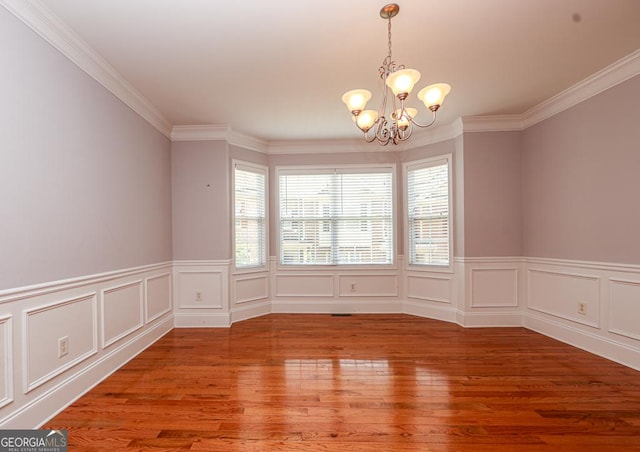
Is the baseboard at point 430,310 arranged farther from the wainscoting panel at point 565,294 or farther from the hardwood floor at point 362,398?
the wainscoting panel at point 565,294

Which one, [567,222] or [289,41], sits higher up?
[289,41]

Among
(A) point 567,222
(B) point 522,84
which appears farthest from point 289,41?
(A) point 567,222

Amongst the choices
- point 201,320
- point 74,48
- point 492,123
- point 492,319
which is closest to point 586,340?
point 492,319

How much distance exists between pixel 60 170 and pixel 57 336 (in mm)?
1160

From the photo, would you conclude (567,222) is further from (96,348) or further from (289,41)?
(96,348)

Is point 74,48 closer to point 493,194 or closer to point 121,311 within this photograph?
point 121,311

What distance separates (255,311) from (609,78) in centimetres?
485

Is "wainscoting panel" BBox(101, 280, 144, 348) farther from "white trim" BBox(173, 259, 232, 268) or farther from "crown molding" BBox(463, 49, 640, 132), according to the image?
"crown molding" BBox(463, 49, 640, 132)

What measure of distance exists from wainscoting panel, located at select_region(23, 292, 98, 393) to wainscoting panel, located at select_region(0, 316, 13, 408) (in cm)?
10

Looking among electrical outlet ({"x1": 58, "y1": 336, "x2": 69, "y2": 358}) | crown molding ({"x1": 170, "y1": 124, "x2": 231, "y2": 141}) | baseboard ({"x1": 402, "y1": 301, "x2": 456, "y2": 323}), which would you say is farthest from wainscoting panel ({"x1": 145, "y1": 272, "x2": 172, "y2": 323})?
baseboard ({"x1": 402, "y1": 301, "x2": 456, "y2": 323})

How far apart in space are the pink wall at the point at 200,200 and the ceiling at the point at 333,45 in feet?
2.57

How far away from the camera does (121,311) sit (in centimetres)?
297

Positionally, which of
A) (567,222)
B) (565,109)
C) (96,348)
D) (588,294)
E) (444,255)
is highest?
(565,109)

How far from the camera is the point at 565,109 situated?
11.3ft
